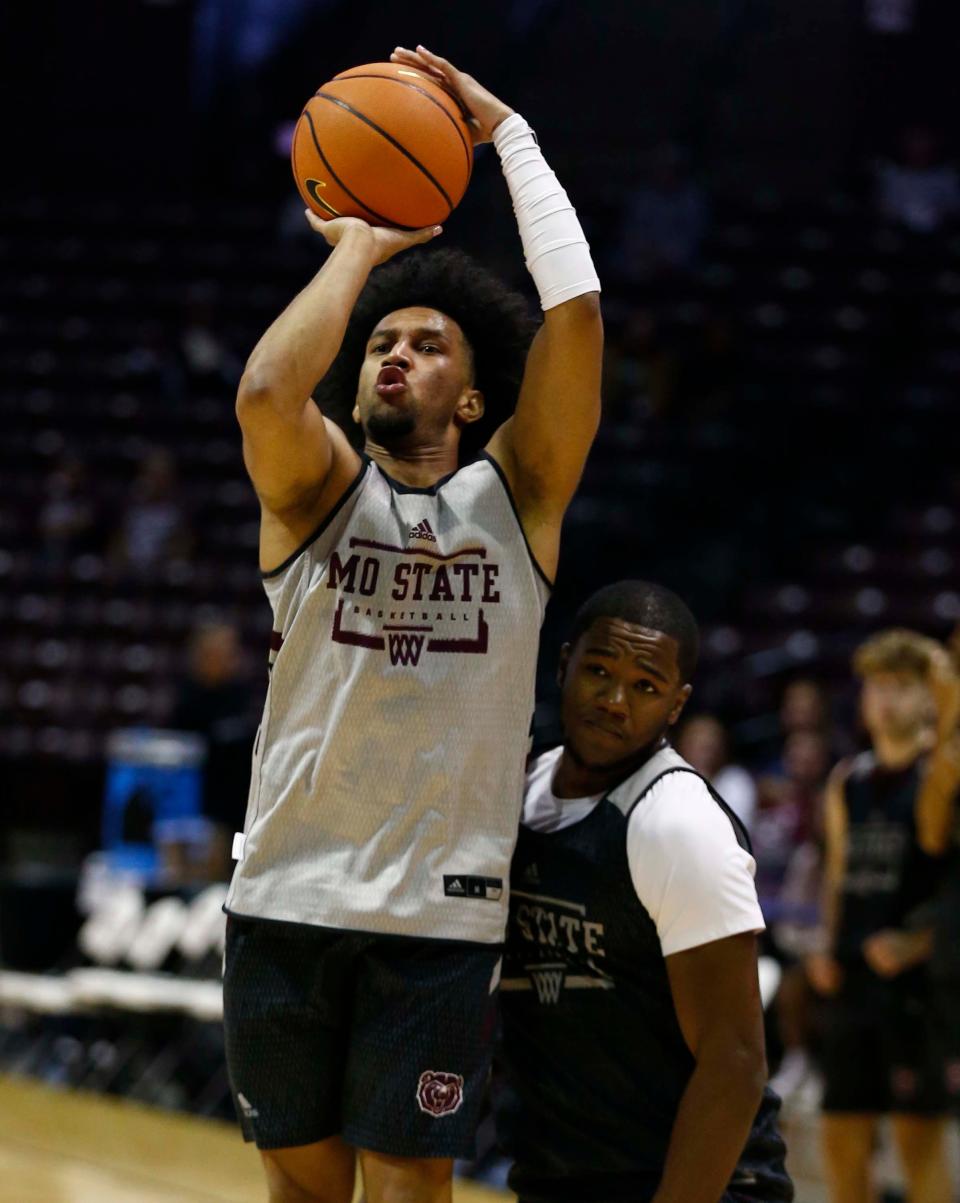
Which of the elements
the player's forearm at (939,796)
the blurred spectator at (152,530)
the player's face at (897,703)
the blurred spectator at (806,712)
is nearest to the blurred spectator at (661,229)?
the blurred spectator at (152,530)

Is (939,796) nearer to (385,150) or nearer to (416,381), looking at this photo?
(416,381)

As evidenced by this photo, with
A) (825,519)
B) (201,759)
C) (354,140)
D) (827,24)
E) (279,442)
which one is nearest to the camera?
(279,442)

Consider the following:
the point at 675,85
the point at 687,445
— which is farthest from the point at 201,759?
the point at 675,85

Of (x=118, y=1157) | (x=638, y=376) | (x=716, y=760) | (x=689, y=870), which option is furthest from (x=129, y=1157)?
(x=638, y=376)

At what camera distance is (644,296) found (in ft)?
39.0

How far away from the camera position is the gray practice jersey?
8.32ft

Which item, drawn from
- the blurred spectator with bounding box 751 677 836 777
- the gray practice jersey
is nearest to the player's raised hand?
the gray practice jersey

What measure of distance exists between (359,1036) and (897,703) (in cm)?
266

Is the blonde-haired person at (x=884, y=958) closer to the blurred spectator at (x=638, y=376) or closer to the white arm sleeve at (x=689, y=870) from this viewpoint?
the white arm sleeve at (x=689, y=870)

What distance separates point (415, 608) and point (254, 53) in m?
12.1

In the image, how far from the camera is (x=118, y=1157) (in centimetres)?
608

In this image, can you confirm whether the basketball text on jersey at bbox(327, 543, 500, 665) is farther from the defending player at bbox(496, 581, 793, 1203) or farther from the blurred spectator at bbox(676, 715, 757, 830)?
the blurred spectator at bbox(676, 715, 757, 830)

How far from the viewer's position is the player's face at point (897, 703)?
4.86 meters

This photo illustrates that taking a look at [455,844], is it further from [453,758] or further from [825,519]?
[825,519]
